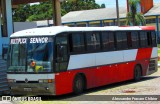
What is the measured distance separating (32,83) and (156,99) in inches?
185

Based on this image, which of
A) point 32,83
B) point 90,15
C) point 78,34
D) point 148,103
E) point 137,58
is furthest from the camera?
point 90,15

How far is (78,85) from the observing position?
16.5 metres

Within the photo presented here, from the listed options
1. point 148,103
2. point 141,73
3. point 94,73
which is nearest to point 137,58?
point 141,73

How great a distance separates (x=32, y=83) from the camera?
50.3ft

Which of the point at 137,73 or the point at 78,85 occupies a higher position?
the point at 78,85

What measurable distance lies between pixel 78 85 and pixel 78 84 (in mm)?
42

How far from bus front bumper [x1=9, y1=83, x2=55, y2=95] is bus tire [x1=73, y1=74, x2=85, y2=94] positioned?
1495 millimetres

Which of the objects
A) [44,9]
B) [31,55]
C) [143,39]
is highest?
[44,9]

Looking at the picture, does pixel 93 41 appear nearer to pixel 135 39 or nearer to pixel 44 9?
pixel 135 39

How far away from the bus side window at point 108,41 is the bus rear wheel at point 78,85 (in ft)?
8.39

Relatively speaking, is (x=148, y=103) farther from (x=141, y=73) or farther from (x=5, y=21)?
(x=5, y=21)

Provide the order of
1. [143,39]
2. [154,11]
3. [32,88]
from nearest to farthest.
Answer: [32,88] → [143,39] → [154,11]

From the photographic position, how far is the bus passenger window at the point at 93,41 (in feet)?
57.8

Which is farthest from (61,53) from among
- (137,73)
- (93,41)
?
(137,73)
